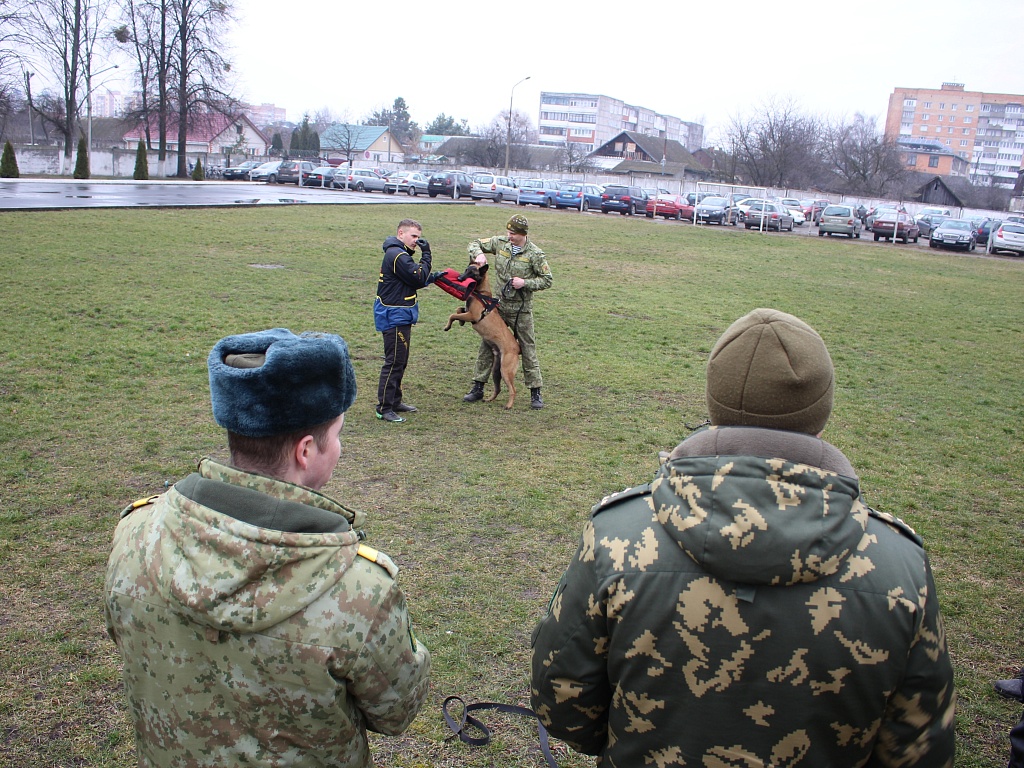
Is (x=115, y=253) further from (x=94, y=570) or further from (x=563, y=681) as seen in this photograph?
(x=563, y=681)

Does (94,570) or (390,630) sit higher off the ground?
(390,630)

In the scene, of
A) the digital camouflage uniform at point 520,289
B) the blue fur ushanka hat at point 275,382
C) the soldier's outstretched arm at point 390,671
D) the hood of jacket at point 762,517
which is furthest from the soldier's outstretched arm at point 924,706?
the digital camouflage uniform at point 520,289

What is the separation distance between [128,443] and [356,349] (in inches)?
156

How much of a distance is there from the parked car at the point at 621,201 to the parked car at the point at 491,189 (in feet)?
15.3

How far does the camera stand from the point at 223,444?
6723 mm

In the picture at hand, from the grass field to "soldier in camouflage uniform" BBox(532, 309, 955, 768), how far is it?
71.4 inches

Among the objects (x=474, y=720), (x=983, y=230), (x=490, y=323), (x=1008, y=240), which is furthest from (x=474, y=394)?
(x=983, y=230)

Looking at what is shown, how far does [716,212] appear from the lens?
38.3 meters

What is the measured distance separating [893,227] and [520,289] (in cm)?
3235

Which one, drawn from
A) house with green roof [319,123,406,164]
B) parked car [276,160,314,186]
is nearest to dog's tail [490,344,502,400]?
parked car [276,160,314,186]

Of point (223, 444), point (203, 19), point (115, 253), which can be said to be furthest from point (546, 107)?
point (223, 444)

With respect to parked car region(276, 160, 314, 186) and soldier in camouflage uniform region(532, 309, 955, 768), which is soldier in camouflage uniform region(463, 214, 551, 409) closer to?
soldier in camouflage uniform region(532, 309, 955, 768)

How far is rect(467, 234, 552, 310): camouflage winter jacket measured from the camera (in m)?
8.17

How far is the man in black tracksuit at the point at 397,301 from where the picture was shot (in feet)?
24.5
